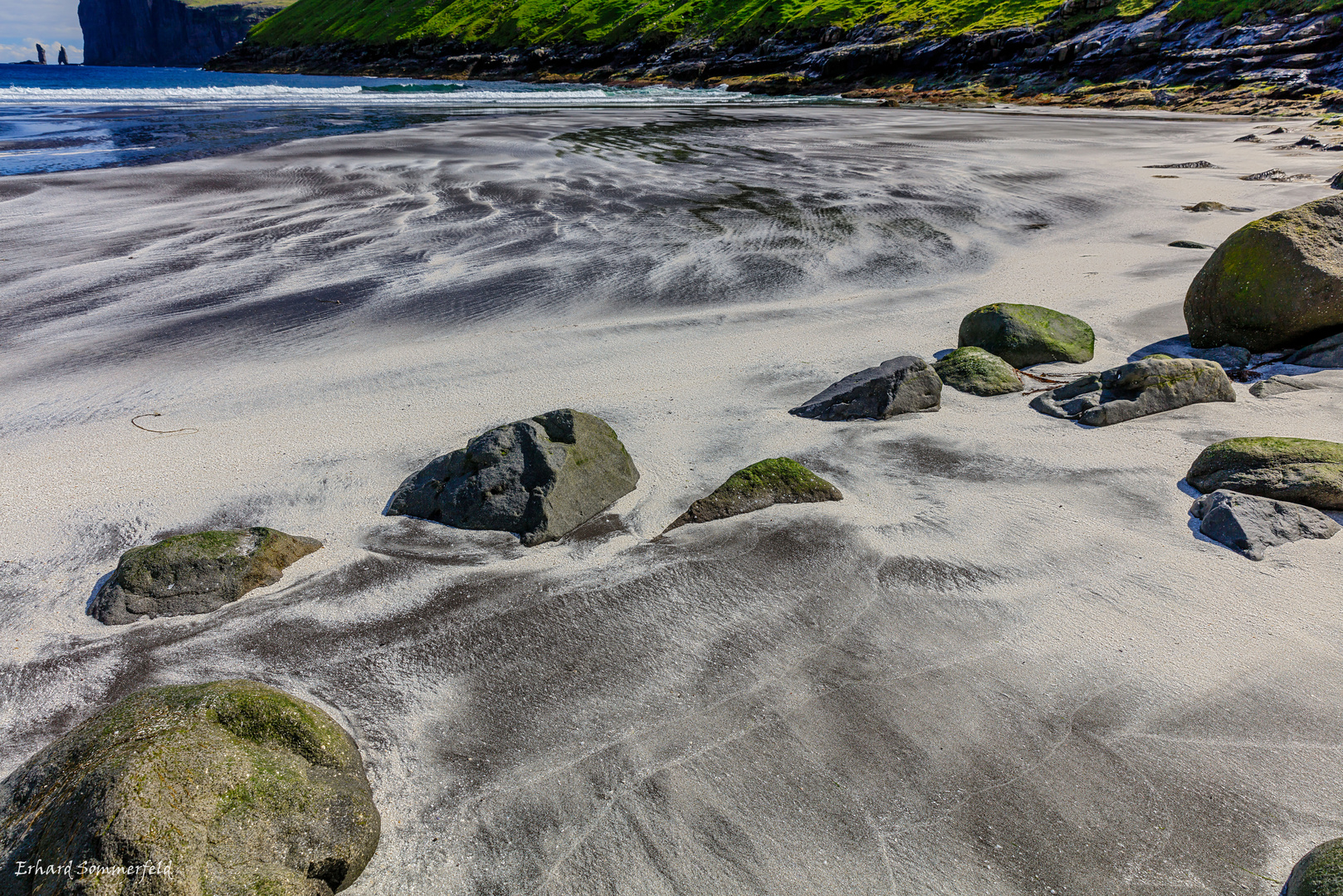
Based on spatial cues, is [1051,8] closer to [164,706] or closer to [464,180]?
[464,180]

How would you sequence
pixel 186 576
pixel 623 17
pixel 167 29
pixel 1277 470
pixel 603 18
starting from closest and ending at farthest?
pixel 186 576, pixel 1277 470, pixel 623 17, pixel 603 18, pixel 167 29

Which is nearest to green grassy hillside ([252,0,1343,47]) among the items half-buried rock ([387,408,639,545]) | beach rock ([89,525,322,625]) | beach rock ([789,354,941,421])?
beach rock ([789,354,941,421])

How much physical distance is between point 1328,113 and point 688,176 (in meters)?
19.3

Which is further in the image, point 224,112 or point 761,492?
point 224,112

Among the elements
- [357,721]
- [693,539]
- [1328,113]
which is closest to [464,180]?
[693,539]

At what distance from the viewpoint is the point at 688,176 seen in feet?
39.7

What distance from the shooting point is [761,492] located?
361 cm

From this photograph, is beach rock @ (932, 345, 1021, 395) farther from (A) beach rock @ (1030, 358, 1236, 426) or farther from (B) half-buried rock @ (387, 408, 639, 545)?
(B) half-buried rock @ (387, 408, 639, 545)

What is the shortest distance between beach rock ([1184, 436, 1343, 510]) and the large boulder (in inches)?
78.8

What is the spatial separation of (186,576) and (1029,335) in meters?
5.16

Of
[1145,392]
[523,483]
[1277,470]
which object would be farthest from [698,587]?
[1145,392]

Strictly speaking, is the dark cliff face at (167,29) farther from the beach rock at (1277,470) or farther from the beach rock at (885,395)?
the beach rock at (1277,470)

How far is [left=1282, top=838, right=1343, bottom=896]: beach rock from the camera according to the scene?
1.67 meters

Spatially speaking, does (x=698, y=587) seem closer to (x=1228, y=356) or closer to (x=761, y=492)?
(x=761, y=492)
